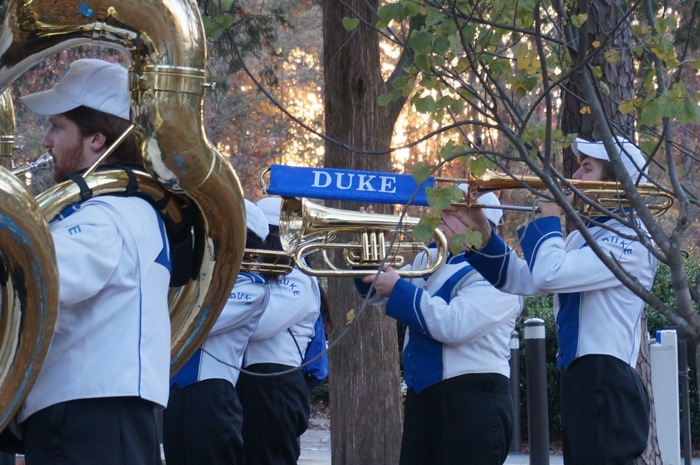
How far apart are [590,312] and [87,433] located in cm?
262

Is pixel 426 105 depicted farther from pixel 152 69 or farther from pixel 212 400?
pixel 212 400

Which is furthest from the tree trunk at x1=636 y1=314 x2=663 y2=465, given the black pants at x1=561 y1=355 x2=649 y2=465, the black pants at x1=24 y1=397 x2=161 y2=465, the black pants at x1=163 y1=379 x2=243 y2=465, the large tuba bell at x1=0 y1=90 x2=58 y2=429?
the large tuba bell at x1=0 y1=90 x2=58 y2=429

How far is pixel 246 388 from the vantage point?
584cm

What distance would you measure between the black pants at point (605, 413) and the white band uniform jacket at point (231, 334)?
1.52 m

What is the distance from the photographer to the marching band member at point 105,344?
2.67 metres

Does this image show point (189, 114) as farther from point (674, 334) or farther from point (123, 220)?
point (674, 334)

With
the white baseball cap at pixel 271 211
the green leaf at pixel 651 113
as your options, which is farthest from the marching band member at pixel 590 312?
the green leaf at pixel 651 113

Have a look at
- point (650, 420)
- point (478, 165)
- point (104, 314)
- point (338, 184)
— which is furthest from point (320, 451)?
point (104, 314)

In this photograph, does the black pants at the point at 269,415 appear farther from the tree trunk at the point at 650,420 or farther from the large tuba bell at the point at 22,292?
the large tuba bell at the point at 22,292

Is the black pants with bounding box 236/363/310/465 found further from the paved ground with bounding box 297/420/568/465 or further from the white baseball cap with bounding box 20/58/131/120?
the paved ground with bounding box 297/420/568/465

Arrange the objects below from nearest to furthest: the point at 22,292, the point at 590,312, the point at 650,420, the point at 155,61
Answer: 1. the point at 22,292
2. the point at 155,61
3. the point at 590,312
4. the point at 650,420

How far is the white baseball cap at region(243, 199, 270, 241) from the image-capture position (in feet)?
17.1

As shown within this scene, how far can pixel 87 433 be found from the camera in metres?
2.66

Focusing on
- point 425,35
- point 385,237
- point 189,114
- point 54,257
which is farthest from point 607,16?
point 54,257
